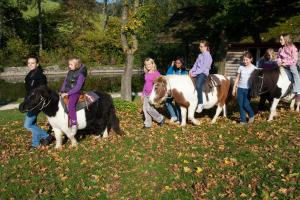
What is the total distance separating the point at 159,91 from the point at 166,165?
294 cm

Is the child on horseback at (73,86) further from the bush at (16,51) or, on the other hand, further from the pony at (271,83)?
the bush at (16,51)

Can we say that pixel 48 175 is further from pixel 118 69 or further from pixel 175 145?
pixel 118 69

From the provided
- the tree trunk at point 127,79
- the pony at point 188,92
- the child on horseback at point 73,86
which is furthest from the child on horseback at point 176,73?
the tree trunk at point 127,79

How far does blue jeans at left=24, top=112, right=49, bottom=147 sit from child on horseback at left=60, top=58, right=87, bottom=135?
37.9 inches

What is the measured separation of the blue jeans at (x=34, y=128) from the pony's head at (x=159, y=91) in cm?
304

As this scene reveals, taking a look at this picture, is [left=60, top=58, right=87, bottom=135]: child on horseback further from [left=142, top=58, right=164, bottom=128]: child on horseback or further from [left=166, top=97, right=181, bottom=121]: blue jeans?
[left=166, top=97, right=181, bottom=121]: blue jeans

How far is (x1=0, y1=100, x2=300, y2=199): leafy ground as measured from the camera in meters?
6.76

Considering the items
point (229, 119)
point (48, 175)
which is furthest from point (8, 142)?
point (229, 119)

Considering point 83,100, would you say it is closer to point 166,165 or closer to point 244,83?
point 166,165

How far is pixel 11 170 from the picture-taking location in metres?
8.19

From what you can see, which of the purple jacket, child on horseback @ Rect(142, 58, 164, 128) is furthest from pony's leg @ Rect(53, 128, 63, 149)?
the purple jacket

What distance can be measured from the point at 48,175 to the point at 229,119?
6.33 metres

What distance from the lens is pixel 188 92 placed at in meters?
10.8

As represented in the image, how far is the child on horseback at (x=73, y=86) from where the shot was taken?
29.9 ft
